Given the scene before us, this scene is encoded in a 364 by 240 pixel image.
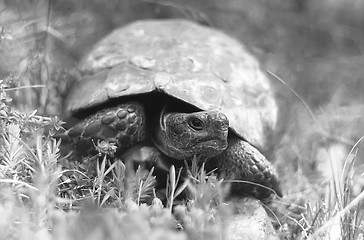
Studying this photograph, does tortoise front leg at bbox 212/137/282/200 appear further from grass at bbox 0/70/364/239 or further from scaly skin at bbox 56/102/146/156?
scaly skin at bbox 56/102/146/156

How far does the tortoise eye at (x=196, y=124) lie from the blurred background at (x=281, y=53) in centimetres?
47

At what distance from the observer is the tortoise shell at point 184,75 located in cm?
249

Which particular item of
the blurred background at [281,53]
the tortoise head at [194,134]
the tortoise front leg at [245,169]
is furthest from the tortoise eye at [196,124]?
the blurred background at [281,53]

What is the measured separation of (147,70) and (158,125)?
28 centimetres

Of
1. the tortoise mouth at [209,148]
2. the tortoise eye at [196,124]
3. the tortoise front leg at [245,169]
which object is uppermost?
the tortoise eye at [196,124]

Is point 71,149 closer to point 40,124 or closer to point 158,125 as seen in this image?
point 40,124

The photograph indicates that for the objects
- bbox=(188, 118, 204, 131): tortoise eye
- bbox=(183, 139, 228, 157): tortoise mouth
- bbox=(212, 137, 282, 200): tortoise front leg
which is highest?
bbox=(188, 118, 204, 131): tortoise eye

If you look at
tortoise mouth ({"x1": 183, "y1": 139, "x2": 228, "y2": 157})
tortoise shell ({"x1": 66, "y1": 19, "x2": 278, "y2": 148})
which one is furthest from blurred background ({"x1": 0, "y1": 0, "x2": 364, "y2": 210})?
tortoise mouth ({"x1": 183, "y1": 139, "x2": 228, "y2": 157})

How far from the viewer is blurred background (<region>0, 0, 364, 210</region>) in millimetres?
2896

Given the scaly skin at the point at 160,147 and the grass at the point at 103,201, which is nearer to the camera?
the grass at the point at 103,201

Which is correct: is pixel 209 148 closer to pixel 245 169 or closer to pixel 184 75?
pixel 245 169

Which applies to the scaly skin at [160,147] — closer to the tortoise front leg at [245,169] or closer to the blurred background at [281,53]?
the tortoise front leg at [245,169]

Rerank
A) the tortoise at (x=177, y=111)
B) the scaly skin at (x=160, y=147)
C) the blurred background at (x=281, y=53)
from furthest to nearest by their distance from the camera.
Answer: the blurred background at (x=281, y=53)
the scaly skin at (x=160, y=147)
the tortoise at (x=177, y=111)

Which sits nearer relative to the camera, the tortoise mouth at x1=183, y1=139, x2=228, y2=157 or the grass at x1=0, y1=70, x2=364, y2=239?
the grass at x1=0, y1=70, x2=364, y2=239
